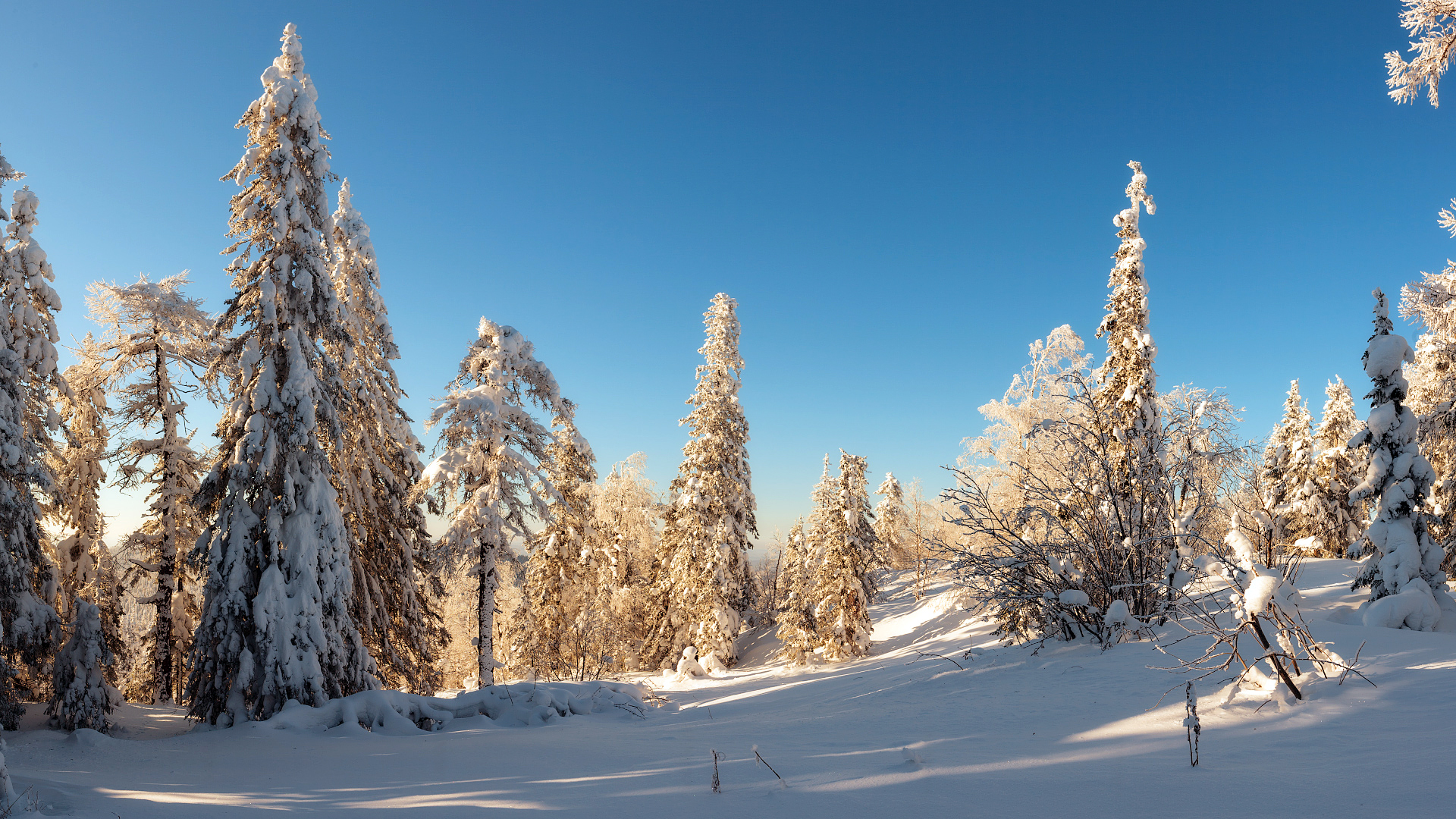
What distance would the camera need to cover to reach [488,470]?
16.3m

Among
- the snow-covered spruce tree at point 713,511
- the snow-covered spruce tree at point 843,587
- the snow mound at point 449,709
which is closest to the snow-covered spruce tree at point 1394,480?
the snow-covered spruce tree at point 843,587

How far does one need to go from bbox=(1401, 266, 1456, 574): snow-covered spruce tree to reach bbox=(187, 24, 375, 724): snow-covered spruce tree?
18.6 m

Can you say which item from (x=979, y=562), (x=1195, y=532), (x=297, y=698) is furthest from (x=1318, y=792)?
(x=297, y=698)

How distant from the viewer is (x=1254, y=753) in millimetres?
3711

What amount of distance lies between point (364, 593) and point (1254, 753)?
492 inches

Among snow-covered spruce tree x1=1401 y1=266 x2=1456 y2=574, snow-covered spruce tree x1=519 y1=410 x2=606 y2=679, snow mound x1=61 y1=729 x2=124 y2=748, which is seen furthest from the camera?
snow-covered spruce tree x1=519 y1=410 x2=606 y2=679

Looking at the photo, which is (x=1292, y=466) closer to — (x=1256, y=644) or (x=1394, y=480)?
(x=1394, y=480)

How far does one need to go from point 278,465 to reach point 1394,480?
19.5m

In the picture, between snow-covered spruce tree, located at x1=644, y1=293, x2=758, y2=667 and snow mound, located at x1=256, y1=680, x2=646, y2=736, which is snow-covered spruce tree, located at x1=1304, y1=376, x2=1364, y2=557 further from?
snow mound, located at x1=256, y1=680, x2=646, y2=736

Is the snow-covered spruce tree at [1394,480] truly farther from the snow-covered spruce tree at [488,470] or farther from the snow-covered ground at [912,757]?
the snow-covered spruce tree at [488,470]

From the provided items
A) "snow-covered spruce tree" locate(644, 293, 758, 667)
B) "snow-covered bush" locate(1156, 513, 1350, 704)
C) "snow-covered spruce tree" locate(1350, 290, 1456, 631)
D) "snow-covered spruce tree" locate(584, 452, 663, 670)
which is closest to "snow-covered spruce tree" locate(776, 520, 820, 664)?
"snow-covered spruce tree" locate(644, 293, 758, 667)

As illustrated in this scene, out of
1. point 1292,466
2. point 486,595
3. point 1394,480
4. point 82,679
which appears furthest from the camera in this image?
point 1292,466

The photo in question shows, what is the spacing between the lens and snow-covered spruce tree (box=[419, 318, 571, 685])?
1590 centimetres

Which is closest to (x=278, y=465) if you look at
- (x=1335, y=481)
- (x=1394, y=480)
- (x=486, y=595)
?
(x=486, y=595)
